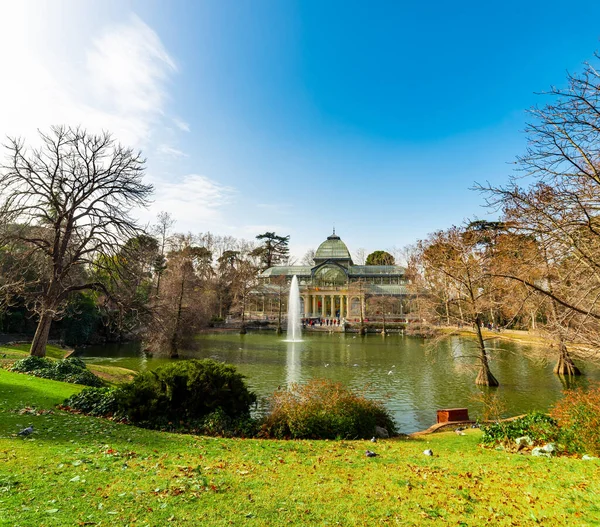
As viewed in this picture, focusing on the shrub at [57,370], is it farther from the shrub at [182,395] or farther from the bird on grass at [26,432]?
the bird on grass at [26,432]

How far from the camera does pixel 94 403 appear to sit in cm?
912

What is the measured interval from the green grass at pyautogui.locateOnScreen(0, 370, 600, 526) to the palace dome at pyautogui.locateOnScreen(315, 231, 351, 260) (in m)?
62.5

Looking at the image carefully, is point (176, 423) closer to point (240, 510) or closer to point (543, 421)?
point (240, 510)

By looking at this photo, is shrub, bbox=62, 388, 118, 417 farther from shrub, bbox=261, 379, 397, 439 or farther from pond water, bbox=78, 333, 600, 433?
pond water, bbox=78, 333, 600, 433

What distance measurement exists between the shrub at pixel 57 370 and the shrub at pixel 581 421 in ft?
44.8

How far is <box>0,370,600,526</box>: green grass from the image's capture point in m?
3.94

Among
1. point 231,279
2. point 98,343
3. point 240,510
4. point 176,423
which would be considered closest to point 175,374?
point 176,423

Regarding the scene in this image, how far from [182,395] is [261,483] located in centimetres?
502

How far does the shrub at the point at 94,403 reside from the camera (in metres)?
8.88

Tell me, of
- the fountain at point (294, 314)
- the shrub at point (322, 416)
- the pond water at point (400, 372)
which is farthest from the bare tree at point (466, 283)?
the fountain at point (294, 314)

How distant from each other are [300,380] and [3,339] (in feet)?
64.8

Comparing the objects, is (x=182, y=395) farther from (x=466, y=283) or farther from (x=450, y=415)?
(x=466, y=283)

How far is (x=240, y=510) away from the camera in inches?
161

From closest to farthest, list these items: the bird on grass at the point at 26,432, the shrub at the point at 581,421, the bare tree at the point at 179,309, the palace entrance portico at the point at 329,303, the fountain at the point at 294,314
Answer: the bird on grass at the point at 26,432, the shrub at the point at 581,421, the bare tree at the point at 179,309, the fountain at the point at 294,314, the palace entrance portico at the point at 329,303
